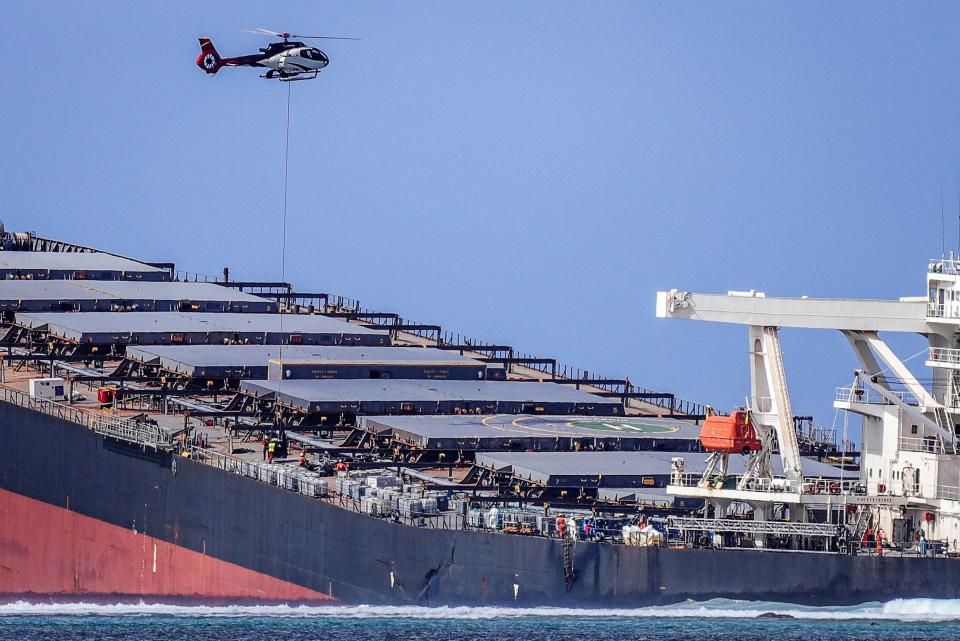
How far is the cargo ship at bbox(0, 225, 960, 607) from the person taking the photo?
82.4 meters

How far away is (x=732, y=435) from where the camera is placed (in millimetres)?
83062

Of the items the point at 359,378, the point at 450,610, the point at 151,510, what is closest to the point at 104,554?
the point at 151,510

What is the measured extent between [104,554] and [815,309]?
31785mm

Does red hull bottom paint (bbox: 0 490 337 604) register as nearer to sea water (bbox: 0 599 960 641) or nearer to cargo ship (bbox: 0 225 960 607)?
cargo ship (bbox: 0 225 960 607)

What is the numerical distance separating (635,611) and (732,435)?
6.02 m

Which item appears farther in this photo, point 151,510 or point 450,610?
point 151,510

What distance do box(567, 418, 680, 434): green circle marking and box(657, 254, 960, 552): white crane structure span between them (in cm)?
1740

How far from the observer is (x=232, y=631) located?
85000 millimetres

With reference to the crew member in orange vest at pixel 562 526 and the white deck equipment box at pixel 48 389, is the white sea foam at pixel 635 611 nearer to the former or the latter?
the crew member in orange vest at pixel 562 526

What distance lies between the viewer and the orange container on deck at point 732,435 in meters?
83.1

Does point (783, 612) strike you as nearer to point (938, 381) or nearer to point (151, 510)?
point (938, 381)

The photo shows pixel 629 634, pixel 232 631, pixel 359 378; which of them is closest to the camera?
pixel 629 634

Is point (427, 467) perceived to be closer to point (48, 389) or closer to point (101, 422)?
point (101, 422)

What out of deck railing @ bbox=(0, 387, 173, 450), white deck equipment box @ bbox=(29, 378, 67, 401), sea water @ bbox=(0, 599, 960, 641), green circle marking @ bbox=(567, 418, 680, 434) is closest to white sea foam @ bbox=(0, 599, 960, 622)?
sea water @ bbox=(0, 599, 960, 641)
